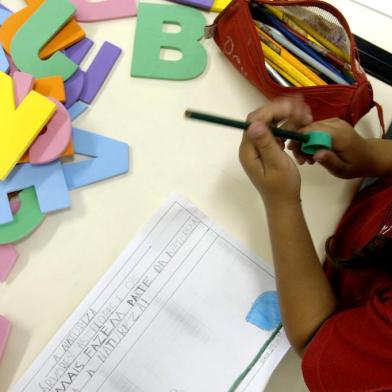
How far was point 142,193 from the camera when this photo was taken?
60 cm

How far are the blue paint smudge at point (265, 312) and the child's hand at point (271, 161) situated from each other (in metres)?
0.12

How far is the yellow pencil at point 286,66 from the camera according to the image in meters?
0.63

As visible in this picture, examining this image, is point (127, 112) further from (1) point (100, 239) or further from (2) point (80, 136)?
(1) point (100, 239)

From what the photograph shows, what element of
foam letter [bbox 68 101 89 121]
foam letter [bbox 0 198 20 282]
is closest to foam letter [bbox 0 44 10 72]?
foam letter [bbox 68 101 89 121]

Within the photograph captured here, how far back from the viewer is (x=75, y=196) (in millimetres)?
592

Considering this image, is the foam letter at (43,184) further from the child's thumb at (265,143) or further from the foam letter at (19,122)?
the child's thumb at (265,143)

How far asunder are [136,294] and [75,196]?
0.50ft

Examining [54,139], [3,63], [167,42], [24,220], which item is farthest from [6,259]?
[167,42]

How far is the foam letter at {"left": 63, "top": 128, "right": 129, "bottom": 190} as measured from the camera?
1.95ft

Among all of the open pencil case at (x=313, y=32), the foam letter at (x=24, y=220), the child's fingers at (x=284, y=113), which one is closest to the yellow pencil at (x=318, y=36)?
the open pencil case at (x=313, y=32)

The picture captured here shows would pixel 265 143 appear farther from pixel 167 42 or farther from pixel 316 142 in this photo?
pixel 167 42

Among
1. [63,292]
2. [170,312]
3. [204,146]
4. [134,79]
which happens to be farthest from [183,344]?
[134,79]

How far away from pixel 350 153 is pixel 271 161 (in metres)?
0.13

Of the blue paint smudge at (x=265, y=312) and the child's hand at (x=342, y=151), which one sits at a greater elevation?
the child's hand at (x=342, y=151)
